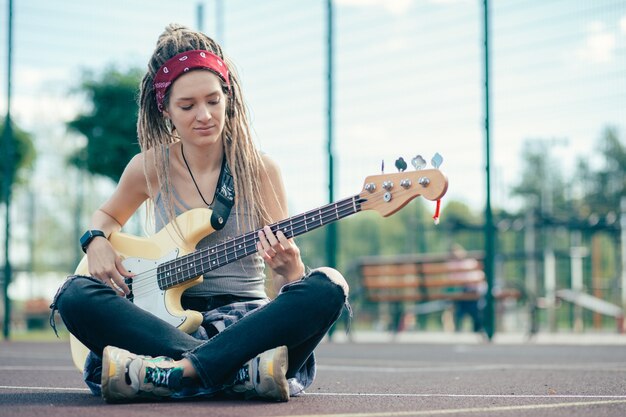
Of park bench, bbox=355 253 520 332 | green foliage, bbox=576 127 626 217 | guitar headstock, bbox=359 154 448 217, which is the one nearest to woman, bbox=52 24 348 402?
guitar headstock, bbox=359 154 448 217

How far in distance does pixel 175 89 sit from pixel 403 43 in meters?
6.57

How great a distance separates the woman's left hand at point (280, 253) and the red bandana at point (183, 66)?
632 millimetres

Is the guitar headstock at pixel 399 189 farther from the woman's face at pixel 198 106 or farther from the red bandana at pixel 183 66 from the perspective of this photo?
the red bandana at pixel 183 66

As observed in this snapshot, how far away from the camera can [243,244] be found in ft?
9.52

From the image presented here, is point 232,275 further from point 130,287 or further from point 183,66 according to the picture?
point 183,66

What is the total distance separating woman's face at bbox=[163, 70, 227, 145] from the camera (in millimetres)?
3049

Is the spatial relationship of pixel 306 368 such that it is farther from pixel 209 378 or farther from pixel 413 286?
pixel 413 286

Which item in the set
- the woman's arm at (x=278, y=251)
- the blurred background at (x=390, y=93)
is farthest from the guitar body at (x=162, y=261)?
the blurred background at (x=390, y=93)

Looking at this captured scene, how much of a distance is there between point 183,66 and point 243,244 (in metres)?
0.65

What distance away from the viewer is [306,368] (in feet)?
9.80

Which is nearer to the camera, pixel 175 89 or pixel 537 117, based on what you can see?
pixel 175 89

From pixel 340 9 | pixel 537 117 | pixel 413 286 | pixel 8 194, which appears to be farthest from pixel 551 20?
pixel 8 194

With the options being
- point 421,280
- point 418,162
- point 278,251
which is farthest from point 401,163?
point 421,280

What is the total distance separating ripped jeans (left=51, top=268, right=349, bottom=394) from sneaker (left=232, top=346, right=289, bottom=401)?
34mm
